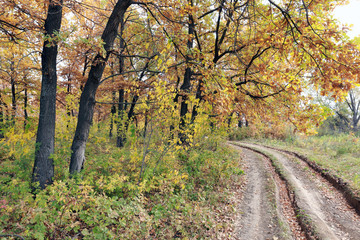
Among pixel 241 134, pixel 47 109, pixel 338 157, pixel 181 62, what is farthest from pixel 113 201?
pixel 241 134

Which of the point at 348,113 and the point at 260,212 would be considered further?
the point at 348,113

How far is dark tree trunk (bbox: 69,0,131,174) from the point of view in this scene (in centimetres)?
451

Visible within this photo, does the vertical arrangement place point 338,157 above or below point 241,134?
below

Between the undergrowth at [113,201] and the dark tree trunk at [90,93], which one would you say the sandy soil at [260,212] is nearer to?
the undergrowth at [113,201]

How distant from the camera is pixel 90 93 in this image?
15.2 ft

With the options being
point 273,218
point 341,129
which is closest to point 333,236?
point 273,218

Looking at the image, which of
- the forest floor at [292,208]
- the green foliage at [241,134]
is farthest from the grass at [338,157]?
the green foliage at [241,134]

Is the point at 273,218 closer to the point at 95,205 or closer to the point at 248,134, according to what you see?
the point at 95,205

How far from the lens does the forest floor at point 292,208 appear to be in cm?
457

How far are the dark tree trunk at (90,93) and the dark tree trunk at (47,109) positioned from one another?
55 centimetres

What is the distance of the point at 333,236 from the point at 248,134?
53.0 feet

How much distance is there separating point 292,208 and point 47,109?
7.29 m

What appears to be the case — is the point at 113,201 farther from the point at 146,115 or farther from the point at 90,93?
the point at 90,93

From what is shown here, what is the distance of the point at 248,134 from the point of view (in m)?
20.1
